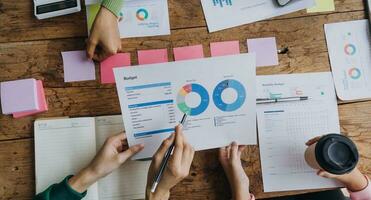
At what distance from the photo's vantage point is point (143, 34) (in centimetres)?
91

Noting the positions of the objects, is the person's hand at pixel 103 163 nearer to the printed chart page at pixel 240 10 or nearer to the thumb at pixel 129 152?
the thumb at pixel 129 152

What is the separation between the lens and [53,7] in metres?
0.90

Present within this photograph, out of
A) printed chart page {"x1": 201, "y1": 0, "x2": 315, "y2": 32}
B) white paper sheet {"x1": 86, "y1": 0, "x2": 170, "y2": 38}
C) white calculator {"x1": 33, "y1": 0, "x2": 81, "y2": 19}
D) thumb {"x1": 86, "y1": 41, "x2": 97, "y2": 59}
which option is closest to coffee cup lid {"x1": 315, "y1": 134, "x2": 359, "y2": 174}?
printed chart page {"x1": 201, "y1": 0, "x2": 315, "y2": 32}

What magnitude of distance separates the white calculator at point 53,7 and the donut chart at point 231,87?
401 mm

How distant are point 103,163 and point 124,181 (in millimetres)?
75

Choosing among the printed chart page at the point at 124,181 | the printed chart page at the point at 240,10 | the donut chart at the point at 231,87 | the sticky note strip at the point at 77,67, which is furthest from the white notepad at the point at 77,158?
the printed chart page at the point at 240,10

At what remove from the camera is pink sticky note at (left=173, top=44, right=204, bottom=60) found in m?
0.90

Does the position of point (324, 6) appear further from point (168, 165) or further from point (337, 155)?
point (168, 165)

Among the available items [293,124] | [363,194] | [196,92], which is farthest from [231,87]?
[363,194]

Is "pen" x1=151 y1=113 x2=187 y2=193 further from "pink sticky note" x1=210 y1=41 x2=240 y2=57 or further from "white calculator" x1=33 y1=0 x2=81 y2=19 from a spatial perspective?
"white calculator" x1=33 y1=0 x2=81 y2=19

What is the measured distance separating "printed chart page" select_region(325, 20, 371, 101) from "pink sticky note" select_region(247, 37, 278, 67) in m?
0.14

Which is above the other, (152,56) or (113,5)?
(113,5)

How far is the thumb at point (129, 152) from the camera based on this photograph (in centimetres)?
83

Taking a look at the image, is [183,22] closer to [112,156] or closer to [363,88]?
[112,156]
